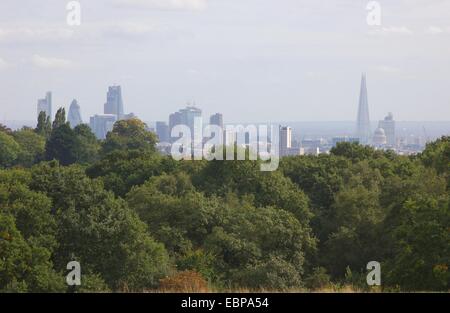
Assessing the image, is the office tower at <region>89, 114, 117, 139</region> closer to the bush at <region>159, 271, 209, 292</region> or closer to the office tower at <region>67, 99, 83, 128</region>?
the office tower at <region>67, 99, 83, 128</region>

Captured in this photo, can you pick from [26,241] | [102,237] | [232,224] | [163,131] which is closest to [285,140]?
[163,131]

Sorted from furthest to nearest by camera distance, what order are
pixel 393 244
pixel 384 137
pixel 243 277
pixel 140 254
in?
pixel 384 137
pixel 393 244
pixel 243 277
pixel 140 254

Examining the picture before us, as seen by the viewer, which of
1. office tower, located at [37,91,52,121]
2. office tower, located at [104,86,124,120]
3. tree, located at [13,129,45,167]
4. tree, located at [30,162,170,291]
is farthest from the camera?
office tower, located at [104,86,124,120]

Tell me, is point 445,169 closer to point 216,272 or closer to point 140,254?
point 216,272

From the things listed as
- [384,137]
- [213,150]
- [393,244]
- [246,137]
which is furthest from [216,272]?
[384,137]

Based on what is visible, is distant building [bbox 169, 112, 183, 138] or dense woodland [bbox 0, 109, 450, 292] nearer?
dense woodland [bbox 0, 109, 450, 292]

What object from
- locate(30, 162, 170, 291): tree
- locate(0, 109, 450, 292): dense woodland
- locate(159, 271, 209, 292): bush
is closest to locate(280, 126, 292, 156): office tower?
locate(0, 109, 450, 292): dense woodland

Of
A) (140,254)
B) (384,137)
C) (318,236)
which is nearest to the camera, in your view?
(140,254)
